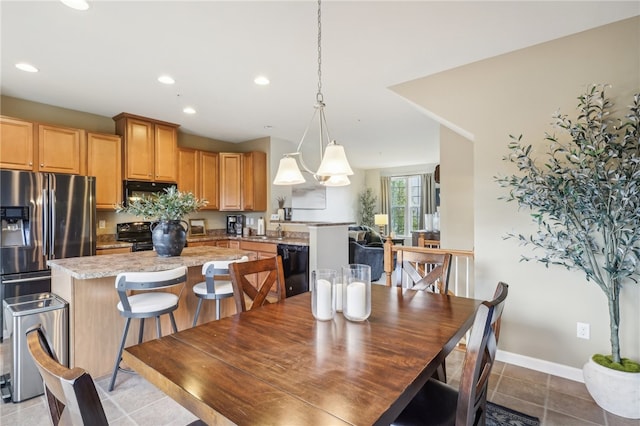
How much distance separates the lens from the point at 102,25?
2.29 meters

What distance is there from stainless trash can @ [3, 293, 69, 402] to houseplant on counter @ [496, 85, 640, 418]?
11.4 ft

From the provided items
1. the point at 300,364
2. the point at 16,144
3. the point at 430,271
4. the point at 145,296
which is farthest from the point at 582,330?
the point at 16,144

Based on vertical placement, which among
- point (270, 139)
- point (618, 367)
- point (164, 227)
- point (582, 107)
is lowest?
point (618, 367)

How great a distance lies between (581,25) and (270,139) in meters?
4.37

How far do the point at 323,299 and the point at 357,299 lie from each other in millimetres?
159

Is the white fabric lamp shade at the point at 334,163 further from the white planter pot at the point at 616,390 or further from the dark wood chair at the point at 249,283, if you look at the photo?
the white planter pot at the point at 616,390

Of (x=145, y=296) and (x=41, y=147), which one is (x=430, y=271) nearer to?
(x=145, y=296)

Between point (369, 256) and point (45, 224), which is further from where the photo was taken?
point (369, 256)

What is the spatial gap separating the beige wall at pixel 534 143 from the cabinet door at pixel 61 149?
14.3 ft

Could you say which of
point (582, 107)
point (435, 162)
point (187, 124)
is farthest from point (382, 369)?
point (435, 162)

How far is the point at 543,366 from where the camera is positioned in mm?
2574

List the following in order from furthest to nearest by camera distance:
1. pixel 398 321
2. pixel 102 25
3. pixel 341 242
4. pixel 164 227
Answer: pixel 341 242, pixel 164 227, pixel 102 25, pixel 398 321

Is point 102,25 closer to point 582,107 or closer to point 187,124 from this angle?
point 187,124

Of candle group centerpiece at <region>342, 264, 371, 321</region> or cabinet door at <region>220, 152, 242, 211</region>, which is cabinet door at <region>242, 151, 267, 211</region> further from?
candle group centerpiece at <region>342, 264, 371, 321</region>
